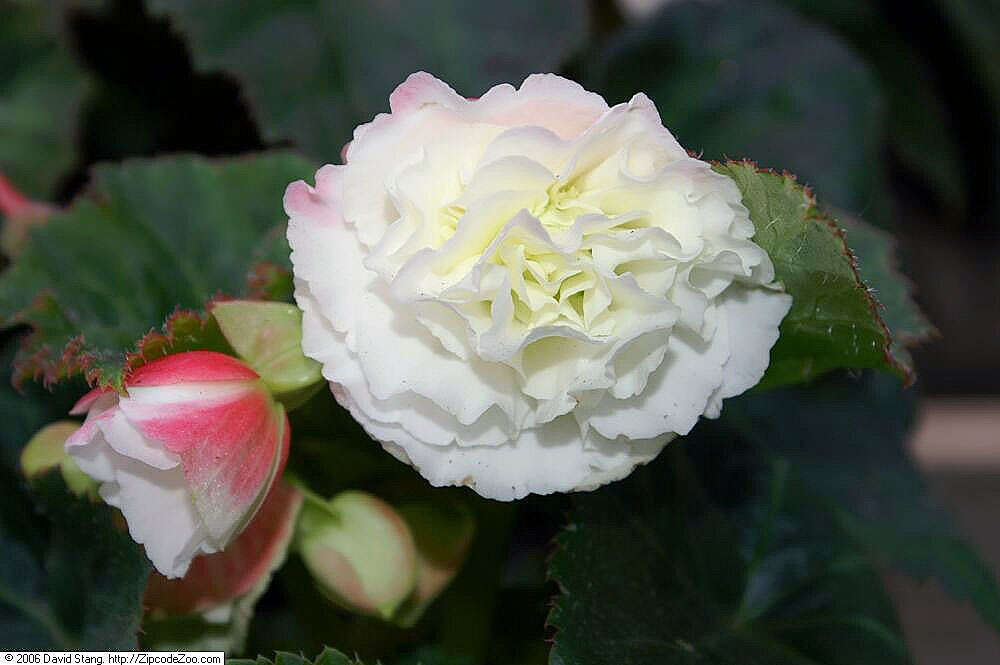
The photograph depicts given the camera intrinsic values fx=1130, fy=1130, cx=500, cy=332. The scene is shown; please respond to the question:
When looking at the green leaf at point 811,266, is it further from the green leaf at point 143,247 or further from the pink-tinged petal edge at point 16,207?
A: the pink-tinged petal edge at point 16,207

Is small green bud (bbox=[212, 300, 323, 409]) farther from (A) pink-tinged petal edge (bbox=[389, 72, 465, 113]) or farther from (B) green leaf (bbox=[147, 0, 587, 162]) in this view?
(B) green leaf (bbox=[147, 0, 587, 162])

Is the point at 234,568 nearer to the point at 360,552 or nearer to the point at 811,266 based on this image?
the point at 360,552

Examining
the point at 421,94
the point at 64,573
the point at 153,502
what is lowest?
the point at 64,573

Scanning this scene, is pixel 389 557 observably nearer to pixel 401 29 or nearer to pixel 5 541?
pixel 5 541

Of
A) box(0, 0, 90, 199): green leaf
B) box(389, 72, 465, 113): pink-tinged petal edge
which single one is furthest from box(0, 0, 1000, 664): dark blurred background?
box(389, 72, 465, 113): pink-tinged petal edge

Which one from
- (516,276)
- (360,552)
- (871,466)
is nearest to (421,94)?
(516,276)

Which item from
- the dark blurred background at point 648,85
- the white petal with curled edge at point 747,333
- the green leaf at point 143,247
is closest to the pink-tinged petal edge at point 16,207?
the green leaf at point 143,247
